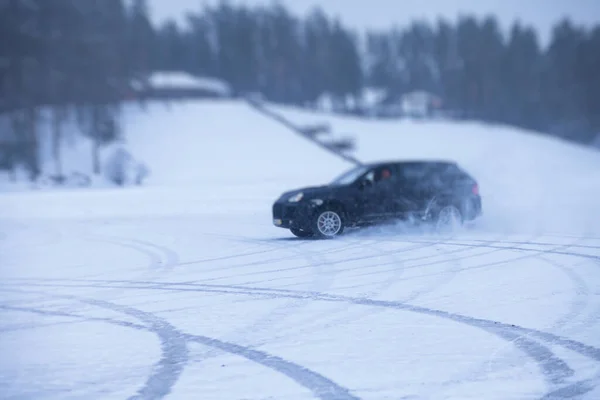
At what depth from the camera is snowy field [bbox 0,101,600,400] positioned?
5.64 m

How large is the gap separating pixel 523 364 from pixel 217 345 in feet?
8.74

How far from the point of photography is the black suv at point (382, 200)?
1487cm

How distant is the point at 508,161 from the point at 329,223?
36591mm

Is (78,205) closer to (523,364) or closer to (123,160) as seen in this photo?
(123,160)

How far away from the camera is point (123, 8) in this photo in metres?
70.9

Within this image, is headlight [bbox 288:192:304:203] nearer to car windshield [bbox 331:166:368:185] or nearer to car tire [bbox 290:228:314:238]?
car tire [bbox 290:228:314:238]

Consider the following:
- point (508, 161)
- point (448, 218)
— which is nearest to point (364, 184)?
point (448, 218)

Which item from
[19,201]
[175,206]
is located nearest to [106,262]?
[175,206]

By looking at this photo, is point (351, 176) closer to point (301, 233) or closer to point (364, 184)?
point (364, 184)

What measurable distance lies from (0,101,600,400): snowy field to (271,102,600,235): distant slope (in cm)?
32

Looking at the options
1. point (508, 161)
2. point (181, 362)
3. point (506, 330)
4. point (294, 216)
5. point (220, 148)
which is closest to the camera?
point (181, 362)

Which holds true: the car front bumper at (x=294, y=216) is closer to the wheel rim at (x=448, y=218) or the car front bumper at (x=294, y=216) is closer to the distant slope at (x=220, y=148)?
the wheel rim at (x=448, y=218)

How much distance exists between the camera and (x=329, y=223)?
14.9 meters

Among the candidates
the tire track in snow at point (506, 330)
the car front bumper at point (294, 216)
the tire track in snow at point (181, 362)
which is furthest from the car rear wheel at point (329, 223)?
the tire track in snow at point (181, 362)
